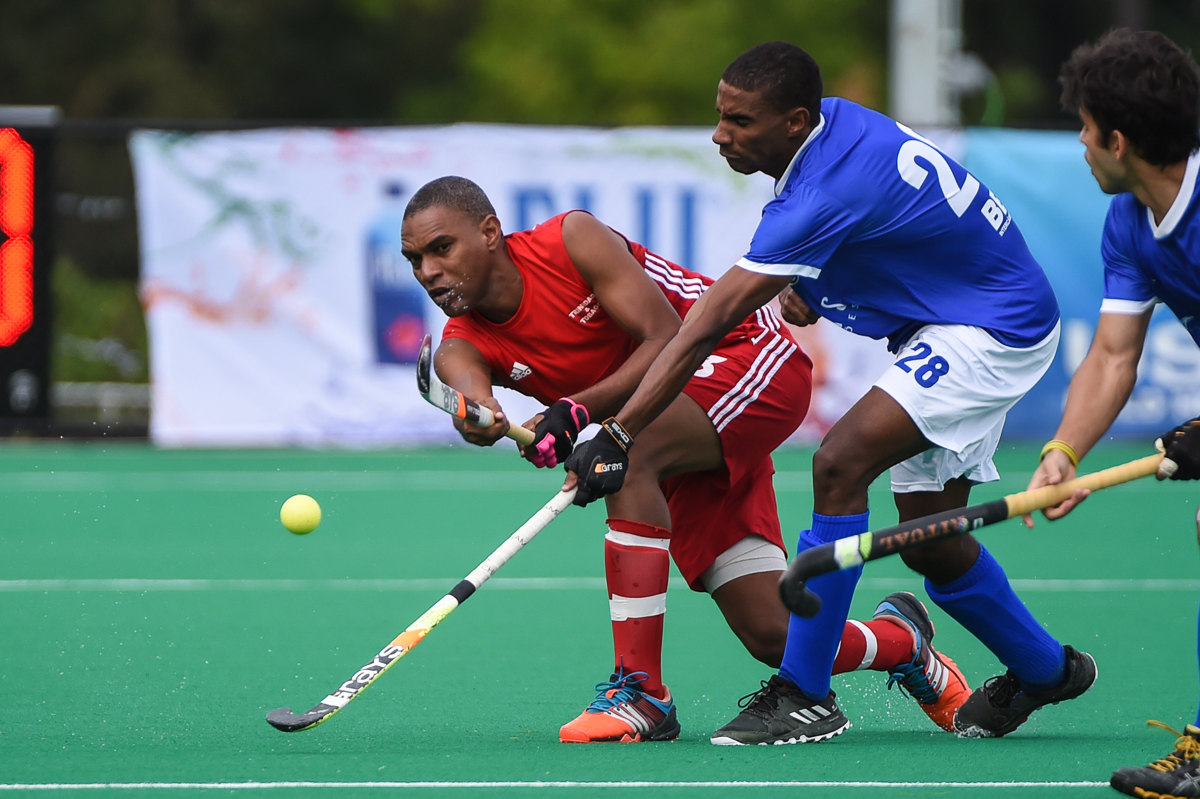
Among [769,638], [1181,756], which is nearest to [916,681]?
[769,638]

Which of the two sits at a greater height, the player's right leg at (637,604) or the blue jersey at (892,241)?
the blue jersey at (892,241)

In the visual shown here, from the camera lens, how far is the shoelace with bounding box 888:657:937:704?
14.4 ft

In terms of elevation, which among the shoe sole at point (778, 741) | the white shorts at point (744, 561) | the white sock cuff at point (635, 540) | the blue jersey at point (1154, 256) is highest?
the blue jersey at point (1154, 256)

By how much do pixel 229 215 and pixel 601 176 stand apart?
2.74 m

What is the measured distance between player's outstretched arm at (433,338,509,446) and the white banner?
673 cm

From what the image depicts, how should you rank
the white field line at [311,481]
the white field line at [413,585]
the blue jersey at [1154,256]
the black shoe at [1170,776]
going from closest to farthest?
the black shoe at [1170,776] → the blue jersey at [1154,256] → the white field line at [413,585] → the white field line at [311,481]

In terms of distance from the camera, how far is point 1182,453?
11.0ft

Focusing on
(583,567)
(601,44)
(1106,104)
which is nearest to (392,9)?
(601,44)

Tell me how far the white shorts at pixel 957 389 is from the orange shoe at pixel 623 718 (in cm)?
92

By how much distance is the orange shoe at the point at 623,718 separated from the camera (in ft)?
12.9

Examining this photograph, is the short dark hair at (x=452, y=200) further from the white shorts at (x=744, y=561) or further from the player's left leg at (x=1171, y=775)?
the player's left leg at (x=1171, y=775)

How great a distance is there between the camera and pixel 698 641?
5676mm

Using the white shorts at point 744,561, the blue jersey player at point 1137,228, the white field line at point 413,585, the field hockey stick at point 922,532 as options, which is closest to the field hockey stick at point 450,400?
the white shorts at point 744,561

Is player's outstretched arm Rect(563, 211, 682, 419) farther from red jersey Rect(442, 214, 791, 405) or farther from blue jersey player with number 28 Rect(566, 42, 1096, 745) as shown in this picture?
blue jersey player with number 28 Rect(566, 42, 1096, 745)
